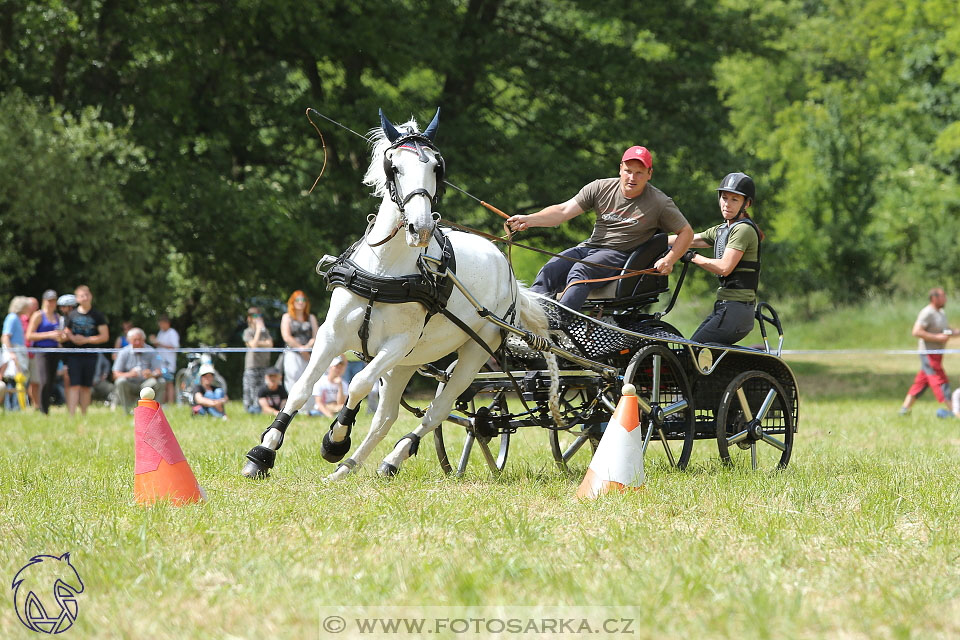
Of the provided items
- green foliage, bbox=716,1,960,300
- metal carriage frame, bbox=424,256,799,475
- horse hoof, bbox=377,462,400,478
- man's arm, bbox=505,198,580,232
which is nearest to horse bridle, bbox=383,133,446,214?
metal carriage frame, bbox=424,256,799,475

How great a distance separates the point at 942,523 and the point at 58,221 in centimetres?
1552

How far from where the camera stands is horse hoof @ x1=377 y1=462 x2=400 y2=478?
6605 millimetres

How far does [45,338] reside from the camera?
1368 centimetres

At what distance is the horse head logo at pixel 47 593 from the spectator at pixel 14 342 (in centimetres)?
1072

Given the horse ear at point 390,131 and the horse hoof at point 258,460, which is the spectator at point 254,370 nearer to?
the horse hoof at point 258,460

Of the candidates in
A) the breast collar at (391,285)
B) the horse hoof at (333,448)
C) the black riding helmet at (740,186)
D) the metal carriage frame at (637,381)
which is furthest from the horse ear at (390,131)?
the black riding helmet at (740,186)

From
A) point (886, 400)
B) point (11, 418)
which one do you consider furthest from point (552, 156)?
point (11, 418)

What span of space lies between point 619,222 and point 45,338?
902 cm

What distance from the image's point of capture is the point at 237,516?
507 centimetres

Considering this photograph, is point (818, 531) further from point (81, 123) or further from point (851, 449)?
point (81, 123)

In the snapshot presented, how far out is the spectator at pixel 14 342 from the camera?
14219 millimetres

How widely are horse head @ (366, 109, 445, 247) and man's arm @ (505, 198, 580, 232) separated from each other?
3.19 ft

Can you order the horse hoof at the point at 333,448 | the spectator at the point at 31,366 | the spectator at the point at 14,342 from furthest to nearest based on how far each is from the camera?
the spectator at the point at 14,342
the spectator at the point at 31,366
the horse hoof at the point at 333,448

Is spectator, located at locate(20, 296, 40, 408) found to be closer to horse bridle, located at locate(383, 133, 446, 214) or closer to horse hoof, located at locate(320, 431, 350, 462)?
horse hoof, located at locate(320, 431, 350, 462)
